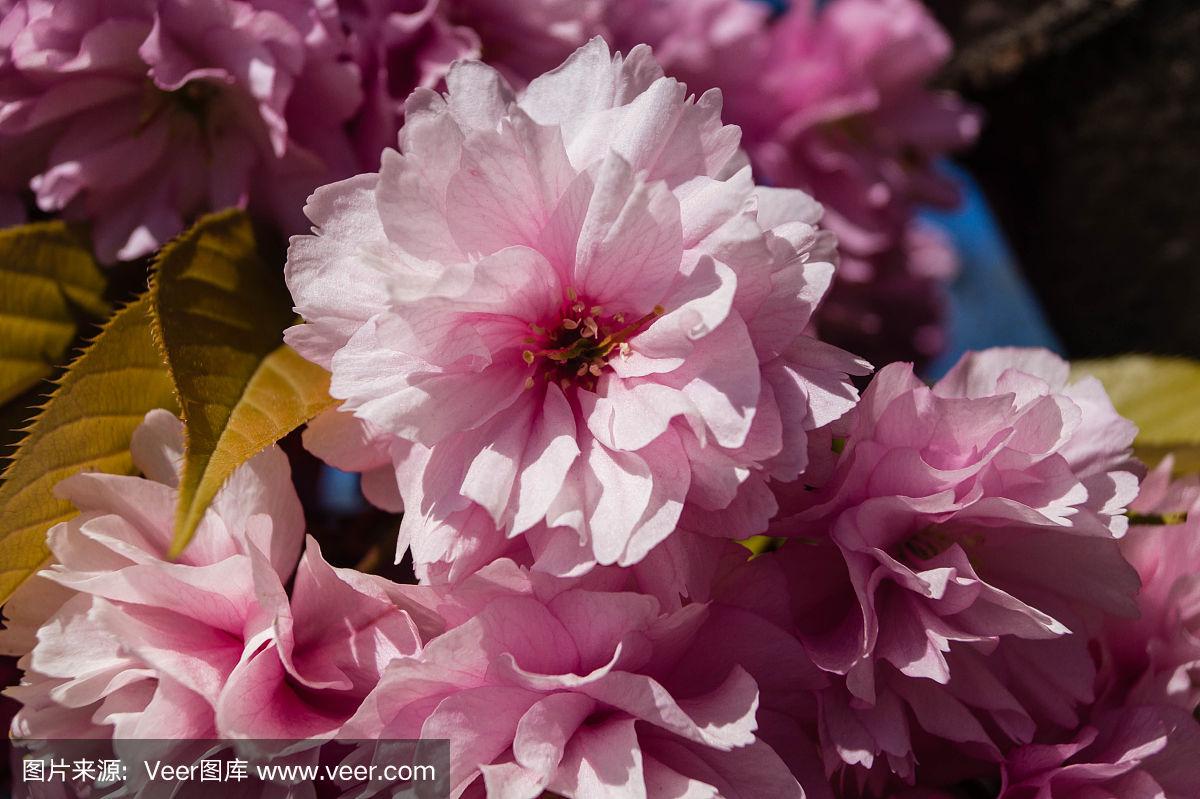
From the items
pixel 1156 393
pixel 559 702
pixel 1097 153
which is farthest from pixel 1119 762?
pixel 1097 153

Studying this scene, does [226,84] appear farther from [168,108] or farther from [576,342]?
[576,342]

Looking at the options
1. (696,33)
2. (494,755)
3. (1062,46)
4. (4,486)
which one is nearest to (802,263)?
(494,755)

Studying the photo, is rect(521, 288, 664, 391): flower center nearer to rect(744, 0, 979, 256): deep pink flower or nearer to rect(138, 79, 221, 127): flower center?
rect(138, 79, 221, 127): flower center

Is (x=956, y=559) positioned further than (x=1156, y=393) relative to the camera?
No

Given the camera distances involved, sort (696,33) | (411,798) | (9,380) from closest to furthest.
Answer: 1. (411,798)
2. (9,380)
3. (696,33)

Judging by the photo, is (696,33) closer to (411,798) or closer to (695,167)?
(695,167)

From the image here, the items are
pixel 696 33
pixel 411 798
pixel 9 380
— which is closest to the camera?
pixel 411 798
